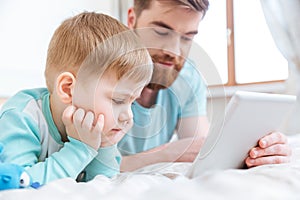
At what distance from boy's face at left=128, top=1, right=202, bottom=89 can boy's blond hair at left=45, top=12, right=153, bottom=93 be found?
0.05m

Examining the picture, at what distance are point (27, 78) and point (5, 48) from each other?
0.19 meters

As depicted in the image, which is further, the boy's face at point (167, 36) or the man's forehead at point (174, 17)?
the man's forehead at point (174, 17)

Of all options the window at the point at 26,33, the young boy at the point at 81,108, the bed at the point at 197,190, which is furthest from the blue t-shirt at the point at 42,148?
the window at the point at 26,33

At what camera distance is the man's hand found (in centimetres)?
96

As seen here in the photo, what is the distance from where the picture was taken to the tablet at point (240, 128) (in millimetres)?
798

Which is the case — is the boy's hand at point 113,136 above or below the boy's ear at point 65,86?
below

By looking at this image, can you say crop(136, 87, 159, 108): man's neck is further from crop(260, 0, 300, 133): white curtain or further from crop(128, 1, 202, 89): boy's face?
crop(260, 0, 300, 133): white curtain

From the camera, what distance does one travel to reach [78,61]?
3.10 ft

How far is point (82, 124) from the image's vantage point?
876 mm

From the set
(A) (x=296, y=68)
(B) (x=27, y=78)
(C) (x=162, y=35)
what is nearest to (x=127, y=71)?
(C) (x=162, y=35)

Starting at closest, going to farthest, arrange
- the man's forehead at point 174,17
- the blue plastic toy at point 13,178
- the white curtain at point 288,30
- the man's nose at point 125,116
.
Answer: the blue plastic toy at point 13,178
the man's nose at point 125,116
the man's forehead at point 174,17
the white curtain at point 288,30

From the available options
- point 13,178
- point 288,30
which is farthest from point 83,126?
point 288,30

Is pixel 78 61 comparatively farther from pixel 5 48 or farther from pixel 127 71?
pixel 5 48

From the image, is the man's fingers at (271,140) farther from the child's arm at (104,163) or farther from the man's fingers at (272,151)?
the child's arm at (104,163)
